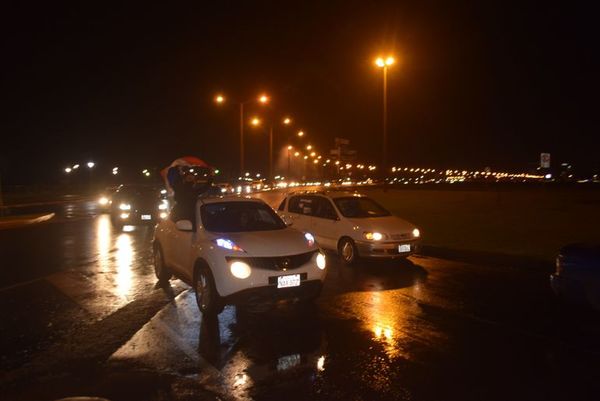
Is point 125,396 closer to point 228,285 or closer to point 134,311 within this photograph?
point 228,285

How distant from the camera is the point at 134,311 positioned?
780 centimetres

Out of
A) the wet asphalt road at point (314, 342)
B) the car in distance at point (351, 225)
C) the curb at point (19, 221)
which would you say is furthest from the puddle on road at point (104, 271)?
the curb at point (19, 221)

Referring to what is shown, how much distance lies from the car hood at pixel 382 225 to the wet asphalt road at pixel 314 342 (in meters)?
1.29

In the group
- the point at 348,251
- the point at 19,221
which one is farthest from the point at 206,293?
the point at 19,221

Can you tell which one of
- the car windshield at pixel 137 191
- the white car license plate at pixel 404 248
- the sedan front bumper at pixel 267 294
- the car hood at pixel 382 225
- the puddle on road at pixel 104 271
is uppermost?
the car windshield at pixel 137 191

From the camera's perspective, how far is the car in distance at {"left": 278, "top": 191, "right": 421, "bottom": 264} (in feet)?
37.1

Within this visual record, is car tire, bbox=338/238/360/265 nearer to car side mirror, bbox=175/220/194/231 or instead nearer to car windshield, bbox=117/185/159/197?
car side mirror, bbox=175/220/194/231

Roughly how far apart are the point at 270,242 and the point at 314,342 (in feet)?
5.48

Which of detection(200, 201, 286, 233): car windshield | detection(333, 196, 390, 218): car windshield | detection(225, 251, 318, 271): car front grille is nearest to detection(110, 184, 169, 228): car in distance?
detection(333, 196, 390, 218): car windshield

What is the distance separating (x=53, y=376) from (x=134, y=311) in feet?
8.26

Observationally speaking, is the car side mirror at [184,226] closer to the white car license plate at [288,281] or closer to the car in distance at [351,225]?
the white car license plate at [288,281]

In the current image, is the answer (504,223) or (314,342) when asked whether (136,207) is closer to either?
(504,223)

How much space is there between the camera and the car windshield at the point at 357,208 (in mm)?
12505

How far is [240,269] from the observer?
23.1 ft
